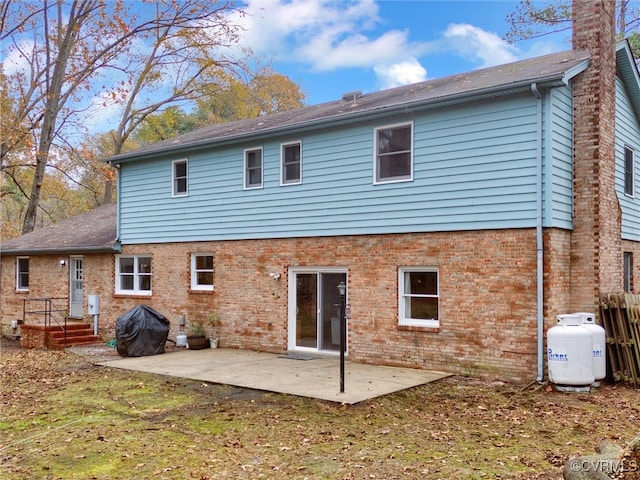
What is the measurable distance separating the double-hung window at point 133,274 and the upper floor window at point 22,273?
5642 mm

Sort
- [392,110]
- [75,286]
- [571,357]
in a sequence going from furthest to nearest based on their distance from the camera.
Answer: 1. [75,286]
2. [392,110]
3. [571,357]

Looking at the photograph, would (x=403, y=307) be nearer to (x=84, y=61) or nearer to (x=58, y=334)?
(x=58, y=334)

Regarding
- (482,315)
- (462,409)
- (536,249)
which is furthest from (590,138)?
(462,409)

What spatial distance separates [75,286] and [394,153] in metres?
12.5

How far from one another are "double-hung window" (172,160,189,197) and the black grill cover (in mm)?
3655

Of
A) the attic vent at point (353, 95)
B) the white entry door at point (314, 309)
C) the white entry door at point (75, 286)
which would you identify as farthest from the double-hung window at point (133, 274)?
the attic vent at point (353, 95)

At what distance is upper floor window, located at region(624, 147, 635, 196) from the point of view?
12688 mm

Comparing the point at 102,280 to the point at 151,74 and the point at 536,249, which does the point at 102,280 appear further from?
the point at 151,74

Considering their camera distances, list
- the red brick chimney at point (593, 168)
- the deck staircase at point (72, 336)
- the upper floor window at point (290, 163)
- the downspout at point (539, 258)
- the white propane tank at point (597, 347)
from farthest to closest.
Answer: the deck staircase at point (72, 336) < the upper floor window at point (290, 163) < the red brick chimney at point (593, 168) < the downspout at point (539, 258) < the white propane tank at point (597, 347)

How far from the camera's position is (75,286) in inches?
739

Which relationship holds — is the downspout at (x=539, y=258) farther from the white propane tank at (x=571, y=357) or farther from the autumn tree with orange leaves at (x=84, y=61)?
the autumn tree with orange leaves at (x=84, y=61)

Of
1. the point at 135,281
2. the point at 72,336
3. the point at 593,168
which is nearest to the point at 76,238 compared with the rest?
the point at 135,281

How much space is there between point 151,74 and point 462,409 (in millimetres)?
28064

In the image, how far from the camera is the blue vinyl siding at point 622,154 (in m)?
12.0
